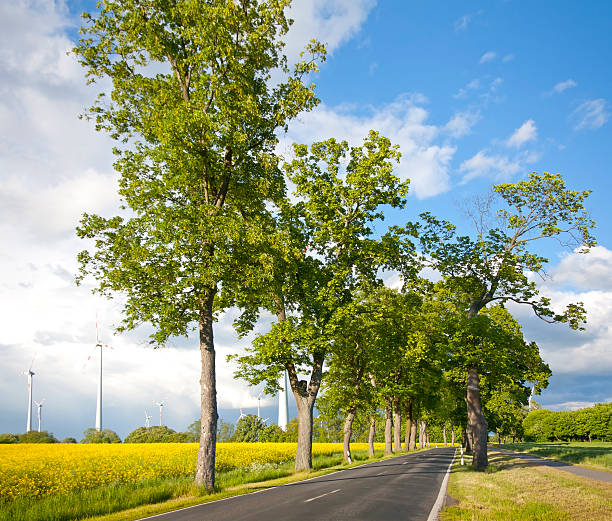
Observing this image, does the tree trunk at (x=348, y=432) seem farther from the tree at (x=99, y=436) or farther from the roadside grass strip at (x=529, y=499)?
the tree at (x=99, y=436)

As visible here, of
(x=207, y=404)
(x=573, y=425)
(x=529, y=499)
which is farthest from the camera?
(x=573, y=425)

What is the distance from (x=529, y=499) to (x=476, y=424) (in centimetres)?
1350

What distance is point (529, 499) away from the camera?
45.2 feet

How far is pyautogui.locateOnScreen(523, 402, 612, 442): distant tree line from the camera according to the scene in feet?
326

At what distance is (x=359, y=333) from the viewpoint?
3684 centimetres

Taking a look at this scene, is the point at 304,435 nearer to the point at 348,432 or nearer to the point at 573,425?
the point at 348,432

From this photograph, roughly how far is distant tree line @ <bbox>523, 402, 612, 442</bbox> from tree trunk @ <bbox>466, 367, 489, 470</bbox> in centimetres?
9322

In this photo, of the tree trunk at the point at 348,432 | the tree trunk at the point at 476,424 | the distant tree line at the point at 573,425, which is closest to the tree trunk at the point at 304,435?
the tree trunk at the point at 476,424

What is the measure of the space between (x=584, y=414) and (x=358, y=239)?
350 feet

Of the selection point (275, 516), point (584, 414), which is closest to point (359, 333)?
point (275, 516)

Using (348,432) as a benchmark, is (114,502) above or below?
above

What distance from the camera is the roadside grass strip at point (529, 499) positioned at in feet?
36.0

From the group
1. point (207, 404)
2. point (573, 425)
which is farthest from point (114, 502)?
point (573, 425)

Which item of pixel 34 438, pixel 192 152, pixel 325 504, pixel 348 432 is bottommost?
pixel 34 438
